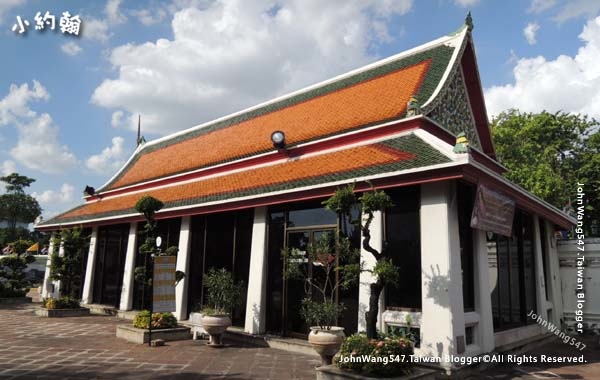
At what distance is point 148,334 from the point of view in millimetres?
10180

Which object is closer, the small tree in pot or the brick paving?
the brick paving

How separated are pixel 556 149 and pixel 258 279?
965 inches

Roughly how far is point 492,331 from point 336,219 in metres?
3.80

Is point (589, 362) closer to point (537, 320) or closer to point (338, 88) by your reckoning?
point (537, 320)

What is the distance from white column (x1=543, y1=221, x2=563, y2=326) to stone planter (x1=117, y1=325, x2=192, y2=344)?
35.5 feet

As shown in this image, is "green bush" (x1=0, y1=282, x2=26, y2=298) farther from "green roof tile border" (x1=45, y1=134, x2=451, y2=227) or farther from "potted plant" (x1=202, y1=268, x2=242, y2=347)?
"potted plant" (x1=202, y1=268, x2=242, y2=347)

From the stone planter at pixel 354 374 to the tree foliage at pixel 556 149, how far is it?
2121 cm

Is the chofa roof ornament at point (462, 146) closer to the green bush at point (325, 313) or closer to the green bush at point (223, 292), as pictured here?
the green bush at point (325, 313)

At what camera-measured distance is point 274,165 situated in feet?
40.7

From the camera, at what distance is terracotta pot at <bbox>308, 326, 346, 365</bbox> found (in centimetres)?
771

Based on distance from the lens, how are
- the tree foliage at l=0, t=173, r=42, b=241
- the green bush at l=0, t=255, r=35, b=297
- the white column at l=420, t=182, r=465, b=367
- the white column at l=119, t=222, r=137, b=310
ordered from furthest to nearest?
the tree foliage at l=0, t=173, r=42, b=241 → the green bush at l=0, t=255, r=35, b=297 → the white column at l=119, t=222, r=137, b=310 → the white column at l=420, t=182, r=465, b=367

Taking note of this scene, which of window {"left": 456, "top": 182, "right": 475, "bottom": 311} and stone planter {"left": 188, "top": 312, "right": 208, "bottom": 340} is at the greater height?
window {"left": 456, "top": 182, "right": 475, "bottom": 311}

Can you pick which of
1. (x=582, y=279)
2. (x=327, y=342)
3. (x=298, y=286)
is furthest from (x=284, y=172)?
(x=582, y=279)

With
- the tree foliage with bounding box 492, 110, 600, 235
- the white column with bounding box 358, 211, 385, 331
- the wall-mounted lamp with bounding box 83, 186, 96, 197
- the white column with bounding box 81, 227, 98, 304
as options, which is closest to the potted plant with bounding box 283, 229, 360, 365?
the white column with bounding box 358, 211, 385, 331
